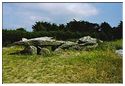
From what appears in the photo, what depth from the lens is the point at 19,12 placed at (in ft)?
16.0

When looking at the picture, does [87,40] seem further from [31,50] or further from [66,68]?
[31,50]

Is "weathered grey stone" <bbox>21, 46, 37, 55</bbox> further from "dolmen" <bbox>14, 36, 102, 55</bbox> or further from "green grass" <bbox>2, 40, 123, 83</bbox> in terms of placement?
"green grass" <bbox>2, 40, 123, 83</bbox>

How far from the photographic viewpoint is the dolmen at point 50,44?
5371mm

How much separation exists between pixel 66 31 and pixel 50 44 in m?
0.48

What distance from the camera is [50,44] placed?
561 centimetres

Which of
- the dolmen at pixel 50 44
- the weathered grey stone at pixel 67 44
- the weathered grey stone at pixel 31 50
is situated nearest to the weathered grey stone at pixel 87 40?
the dolmen at pixel 50 44

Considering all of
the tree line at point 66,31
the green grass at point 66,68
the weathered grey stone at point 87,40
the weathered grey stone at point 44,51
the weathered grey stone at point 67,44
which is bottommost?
the green grass at point 66,68

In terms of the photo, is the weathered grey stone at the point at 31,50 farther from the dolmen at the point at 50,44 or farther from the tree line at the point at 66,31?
the tree line at the point at 66,31

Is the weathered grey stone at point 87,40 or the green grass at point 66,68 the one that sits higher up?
the weathered grey stone at point 87,40

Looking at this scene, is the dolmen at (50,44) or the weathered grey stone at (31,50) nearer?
the dolmen at (50,44)

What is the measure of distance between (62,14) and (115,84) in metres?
1.15

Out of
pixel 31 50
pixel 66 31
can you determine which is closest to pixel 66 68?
pixel 66 31

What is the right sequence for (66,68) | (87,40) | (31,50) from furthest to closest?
(31,50) → (87,40) → (66,68)

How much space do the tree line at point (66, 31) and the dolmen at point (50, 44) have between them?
0.10m
